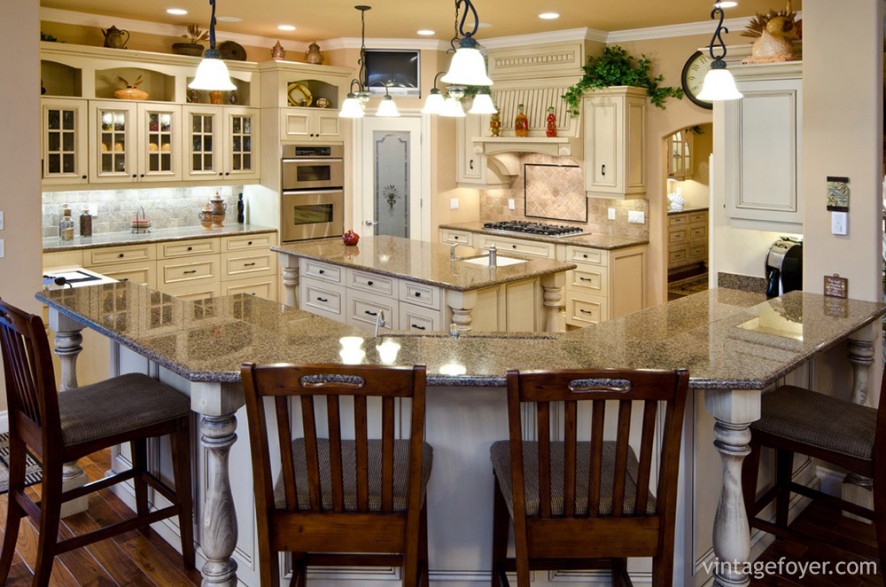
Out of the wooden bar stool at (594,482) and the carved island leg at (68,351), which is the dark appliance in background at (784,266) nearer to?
the wooden bar stool at (594,482)

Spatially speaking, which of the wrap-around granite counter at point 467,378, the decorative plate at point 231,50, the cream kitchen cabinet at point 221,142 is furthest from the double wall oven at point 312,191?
the wrap-around granite counter at point 467,378

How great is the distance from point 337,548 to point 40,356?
1.22 meters

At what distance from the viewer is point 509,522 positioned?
256cm

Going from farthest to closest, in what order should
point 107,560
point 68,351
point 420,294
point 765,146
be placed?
point 420,294, point 765,146, point 68,351, point 107,560

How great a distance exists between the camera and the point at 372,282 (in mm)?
5473

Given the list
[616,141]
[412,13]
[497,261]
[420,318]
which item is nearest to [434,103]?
[497,261]

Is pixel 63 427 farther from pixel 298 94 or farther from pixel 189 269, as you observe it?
pixel 298 94

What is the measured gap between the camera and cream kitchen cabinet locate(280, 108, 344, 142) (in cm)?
748

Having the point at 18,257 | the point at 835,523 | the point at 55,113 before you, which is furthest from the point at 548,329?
the point at 55,113

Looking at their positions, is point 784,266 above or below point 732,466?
above

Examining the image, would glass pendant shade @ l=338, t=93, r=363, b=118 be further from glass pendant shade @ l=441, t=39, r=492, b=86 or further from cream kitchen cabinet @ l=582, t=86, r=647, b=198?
cream kitchen cabinet @ l=582, t=86, r=647, b=198

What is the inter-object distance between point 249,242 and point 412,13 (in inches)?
104

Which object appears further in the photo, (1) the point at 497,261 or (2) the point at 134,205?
(2) the point at 134,205

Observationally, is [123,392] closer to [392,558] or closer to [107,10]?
[392,558]
